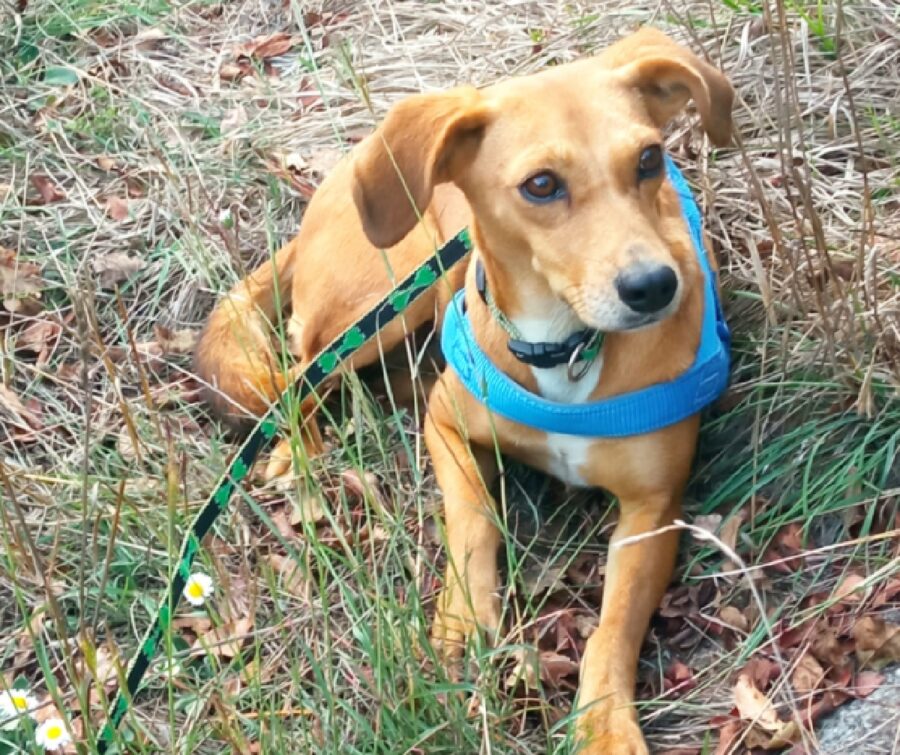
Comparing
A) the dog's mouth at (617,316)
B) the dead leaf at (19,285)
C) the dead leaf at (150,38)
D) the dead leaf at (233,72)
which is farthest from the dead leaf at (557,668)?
the dead leaf at (150,38)

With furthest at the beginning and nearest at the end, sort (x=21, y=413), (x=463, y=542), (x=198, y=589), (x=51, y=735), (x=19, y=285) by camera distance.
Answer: (x=19, y=285), (x=21, y=413), (x=463, y=542), (x=198, y=589), (x=51, y=735)

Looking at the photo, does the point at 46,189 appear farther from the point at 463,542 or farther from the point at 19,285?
the point at 463,542

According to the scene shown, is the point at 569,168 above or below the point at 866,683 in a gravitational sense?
above

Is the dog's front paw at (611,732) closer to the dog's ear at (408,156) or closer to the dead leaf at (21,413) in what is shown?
the dog's ear at (408,156)

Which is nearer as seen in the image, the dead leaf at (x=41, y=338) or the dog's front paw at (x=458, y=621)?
the dog's front paw at (x=458, y=621)

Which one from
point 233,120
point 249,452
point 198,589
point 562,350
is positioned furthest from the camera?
point 233,120

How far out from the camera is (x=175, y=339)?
4164 mm

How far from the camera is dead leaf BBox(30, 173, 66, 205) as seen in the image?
480cm

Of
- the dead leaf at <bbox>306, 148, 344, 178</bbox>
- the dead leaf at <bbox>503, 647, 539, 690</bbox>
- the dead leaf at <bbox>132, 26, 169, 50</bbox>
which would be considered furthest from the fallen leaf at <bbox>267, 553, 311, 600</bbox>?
the dead leaf at <bbox>132, 26, 169, 50</bbox>

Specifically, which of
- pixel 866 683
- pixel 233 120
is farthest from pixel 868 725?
pixel 233 120

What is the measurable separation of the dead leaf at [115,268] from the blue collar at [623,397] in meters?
1.73

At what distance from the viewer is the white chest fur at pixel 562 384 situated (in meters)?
2.96

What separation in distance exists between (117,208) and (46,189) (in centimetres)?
37

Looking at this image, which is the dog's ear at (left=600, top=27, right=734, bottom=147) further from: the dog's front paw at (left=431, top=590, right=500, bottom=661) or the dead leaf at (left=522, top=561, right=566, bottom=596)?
the dog's front paw at (left=431, top=590, right=500, bottom=661)
